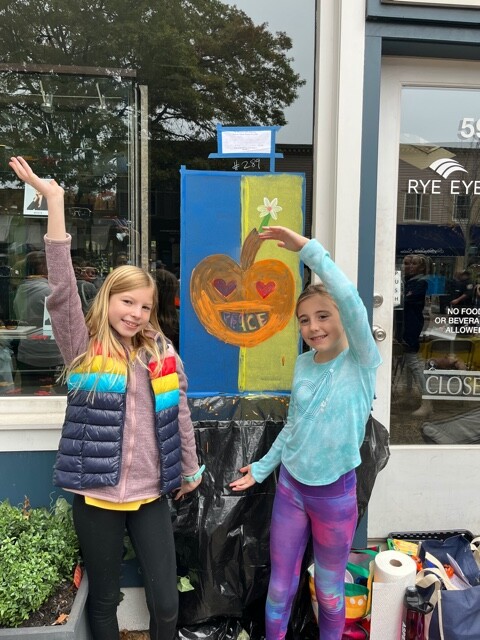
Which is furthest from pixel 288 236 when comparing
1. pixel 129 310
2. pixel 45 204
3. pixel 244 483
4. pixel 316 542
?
pixel 45 204

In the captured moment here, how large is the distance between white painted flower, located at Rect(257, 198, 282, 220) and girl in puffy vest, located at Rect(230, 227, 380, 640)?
60cm

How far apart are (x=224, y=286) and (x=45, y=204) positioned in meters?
0.99

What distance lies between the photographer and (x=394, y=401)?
2.77m

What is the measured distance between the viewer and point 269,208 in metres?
2.32

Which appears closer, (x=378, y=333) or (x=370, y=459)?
(x=370, y=459)

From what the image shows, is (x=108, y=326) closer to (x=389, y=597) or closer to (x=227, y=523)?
(x=227, y=523)

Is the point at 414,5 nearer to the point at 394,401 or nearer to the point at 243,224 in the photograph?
the point at 243,224

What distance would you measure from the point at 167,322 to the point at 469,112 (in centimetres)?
186

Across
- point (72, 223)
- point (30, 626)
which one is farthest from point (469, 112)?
point (30, 626)

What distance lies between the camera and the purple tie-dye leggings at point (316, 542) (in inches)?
70.2

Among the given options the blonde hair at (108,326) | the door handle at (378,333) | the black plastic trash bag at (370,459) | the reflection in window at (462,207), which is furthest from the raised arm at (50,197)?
the reflection in window at (462,207)

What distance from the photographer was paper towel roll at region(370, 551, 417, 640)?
1970 mm

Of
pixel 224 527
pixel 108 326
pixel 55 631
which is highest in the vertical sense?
pixel 108 326

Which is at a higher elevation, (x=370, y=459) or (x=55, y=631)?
(x=370, y=459)
